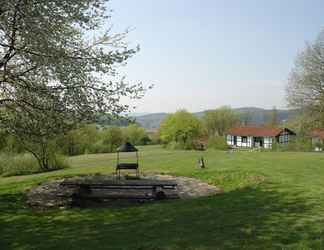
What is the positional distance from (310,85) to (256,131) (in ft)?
143

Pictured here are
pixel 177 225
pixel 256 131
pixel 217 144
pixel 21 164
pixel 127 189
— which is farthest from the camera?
pixel 256 131

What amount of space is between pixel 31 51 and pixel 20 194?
5775 millimetres

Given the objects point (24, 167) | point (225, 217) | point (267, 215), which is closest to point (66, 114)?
point (225, 217)

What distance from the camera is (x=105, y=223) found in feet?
25.4

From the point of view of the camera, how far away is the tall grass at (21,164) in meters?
21.8

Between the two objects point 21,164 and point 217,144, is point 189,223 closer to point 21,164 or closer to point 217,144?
point 21,164

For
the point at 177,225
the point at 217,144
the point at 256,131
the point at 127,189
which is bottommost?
the point at 177,225

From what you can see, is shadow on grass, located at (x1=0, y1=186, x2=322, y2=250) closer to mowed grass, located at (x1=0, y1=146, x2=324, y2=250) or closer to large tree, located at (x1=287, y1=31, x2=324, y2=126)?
mowed grass, located at (x1=0, y1=146, x2=324, y2=250)

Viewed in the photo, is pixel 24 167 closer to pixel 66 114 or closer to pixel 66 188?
pixel 66 188

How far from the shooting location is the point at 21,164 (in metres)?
22.4

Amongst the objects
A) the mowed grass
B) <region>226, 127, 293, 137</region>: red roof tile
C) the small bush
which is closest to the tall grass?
the mowed grass

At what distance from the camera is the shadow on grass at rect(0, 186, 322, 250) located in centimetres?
565

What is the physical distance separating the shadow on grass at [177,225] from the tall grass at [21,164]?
1288 cm

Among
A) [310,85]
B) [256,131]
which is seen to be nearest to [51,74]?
[310,85]
